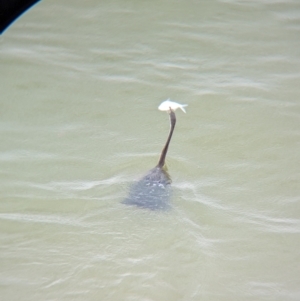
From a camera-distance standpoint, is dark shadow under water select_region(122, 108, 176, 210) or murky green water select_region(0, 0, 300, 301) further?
dark shadow under water select_region(122, 108, 176, 210)

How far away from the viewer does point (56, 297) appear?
268cm

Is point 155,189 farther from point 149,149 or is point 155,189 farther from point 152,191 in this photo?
point 149,149

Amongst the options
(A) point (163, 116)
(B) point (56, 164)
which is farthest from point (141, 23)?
(B) point (56, 164)

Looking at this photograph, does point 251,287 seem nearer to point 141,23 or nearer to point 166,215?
point 166,215

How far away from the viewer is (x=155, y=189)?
3.23 m

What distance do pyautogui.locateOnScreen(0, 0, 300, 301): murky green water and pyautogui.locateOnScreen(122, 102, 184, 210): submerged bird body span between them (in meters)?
0.05

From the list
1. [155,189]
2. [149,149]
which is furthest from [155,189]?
[149,149]

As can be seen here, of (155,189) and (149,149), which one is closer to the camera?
(155,189)

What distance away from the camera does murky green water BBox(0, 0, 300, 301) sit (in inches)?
112

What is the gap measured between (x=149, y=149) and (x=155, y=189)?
472 millimetres

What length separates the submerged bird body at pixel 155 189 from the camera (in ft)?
10.4

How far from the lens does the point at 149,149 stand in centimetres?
366

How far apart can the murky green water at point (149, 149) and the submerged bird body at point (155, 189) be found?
0.17 ft

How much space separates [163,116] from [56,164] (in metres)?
0.80
